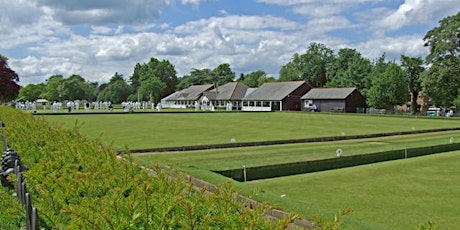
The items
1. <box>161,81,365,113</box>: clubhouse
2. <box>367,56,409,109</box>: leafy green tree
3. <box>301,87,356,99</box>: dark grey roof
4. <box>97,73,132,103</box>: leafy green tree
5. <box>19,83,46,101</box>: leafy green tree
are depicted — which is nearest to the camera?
<box>367,56,409,109</box>: leafy green tree

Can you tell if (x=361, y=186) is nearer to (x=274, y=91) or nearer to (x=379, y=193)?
(x=379, y=193)

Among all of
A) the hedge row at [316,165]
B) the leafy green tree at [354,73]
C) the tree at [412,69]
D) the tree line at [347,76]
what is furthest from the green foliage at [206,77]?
the hedge row at [316,165]

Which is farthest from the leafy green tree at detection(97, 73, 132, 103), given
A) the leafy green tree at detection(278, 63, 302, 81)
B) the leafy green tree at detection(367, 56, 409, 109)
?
the leafy green tree at detection(367, 56, 409, 109)

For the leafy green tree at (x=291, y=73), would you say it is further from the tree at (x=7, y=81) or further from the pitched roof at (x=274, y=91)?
the tree at (x=7, y=81)

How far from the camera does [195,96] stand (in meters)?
80.5

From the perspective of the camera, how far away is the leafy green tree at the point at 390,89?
180 ft

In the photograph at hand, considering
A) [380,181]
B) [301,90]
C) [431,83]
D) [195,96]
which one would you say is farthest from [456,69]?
[195,96]

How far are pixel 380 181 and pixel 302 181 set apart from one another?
64.0 inches

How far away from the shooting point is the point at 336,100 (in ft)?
189

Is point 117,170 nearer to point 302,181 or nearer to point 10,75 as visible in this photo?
point 302,181

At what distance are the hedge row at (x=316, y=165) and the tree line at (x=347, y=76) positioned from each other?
115 ft

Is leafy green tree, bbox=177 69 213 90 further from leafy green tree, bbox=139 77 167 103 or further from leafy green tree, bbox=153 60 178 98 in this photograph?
leafy green tree, bbox=139 77 167 103

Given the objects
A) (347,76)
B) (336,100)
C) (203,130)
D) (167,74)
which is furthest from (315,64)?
(203,130)

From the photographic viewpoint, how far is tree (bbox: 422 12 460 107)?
44344 millimetres
